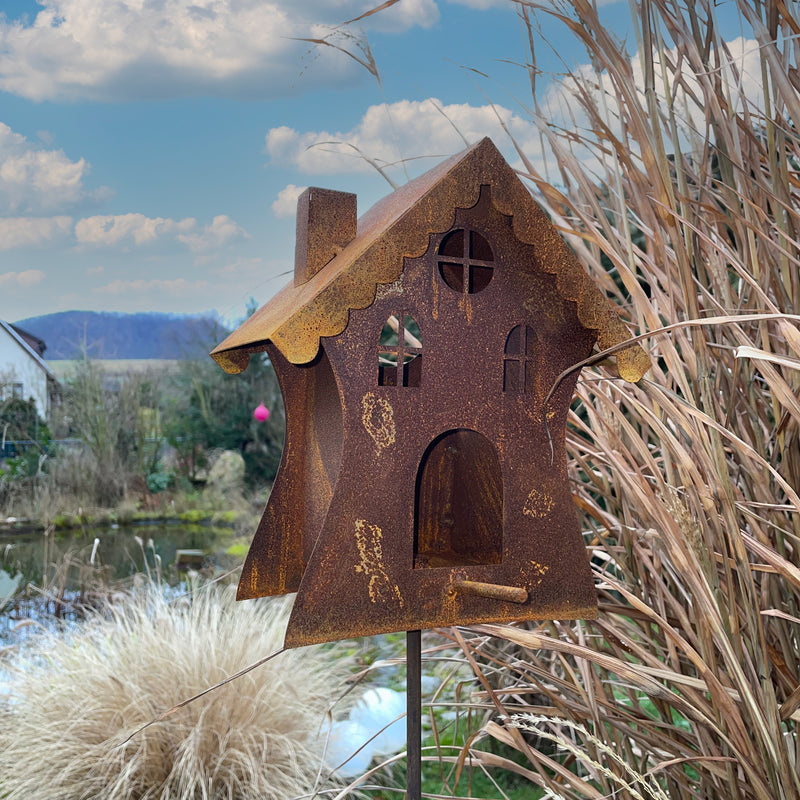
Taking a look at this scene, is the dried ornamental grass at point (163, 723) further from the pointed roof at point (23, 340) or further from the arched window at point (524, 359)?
the pointed roof at point (23, 340)

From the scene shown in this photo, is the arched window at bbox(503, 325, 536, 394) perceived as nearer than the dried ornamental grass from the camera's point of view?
Yes

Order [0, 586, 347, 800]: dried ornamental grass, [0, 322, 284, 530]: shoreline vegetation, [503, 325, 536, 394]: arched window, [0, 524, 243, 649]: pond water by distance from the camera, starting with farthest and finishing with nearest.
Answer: [0, 322, 284, 530]: shoreline vegetation → [0, 524, 243, 649]: pond water → [0, 586, 347, 800]: dried ornamental grass → [503, 325, 536, 394]: arched window

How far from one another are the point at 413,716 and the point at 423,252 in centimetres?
62

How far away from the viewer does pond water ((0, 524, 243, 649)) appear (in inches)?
209

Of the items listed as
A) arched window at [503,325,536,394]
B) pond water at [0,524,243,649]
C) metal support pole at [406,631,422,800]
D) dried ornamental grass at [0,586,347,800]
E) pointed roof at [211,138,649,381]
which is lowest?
pond water at [0,524,243,649]

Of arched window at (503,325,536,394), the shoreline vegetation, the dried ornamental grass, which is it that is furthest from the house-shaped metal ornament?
the shoreline vegetation

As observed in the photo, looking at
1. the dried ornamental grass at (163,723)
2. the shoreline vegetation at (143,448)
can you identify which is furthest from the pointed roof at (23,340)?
the dried ornamental grass at (163,723)

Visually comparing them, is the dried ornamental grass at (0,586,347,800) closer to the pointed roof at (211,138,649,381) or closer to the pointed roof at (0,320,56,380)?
the pointed roof at (211,138,649,381)

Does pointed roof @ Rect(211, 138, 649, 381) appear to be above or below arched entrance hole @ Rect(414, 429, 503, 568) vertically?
above

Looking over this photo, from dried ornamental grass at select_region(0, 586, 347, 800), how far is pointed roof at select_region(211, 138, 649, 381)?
1670mm

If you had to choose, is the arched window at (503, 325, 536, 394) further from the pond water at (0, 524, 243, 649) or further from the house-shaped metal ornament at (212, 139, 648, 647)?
the pond water at (0, 524, 243, 649)

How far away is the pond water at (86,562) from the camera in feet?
17.4

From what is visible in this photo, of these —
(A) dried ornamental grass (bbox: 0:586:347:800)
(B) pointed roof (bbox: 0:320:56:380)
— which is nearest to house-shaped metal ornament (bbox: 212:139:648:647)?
(A) dried ornamental grass (bbox: 0:586:347:800)

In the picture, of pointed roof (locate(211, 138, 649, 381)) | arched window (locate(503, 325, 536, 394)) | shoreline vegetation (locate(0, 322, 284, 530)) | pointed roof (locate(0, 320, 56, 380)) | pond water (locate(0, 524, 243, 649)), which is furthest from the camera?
pointed roof (locate(0, 320, 56, 380))
